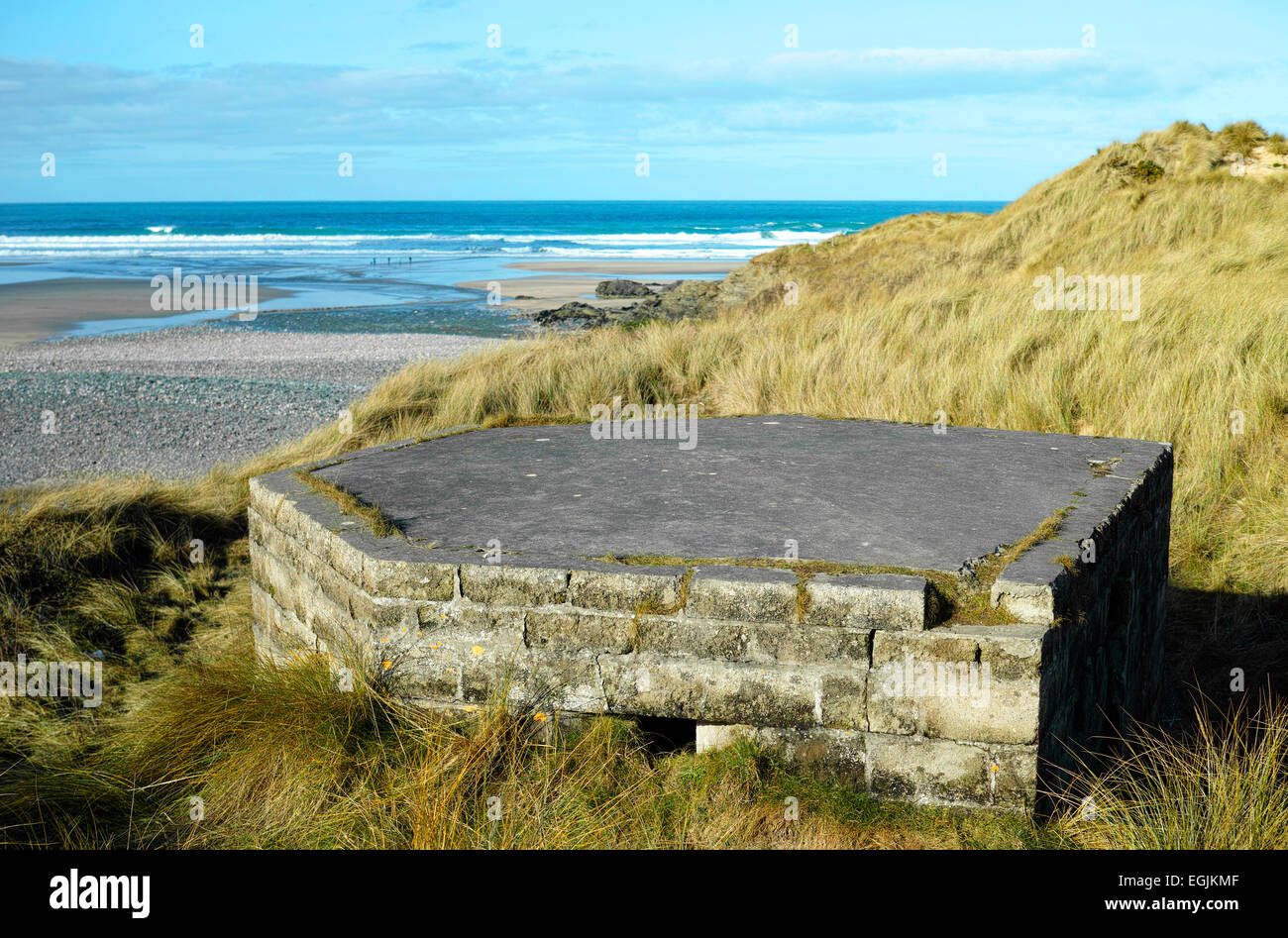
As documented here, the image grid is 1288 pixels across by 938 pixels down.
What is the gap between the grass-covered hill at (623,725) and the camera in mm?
3131

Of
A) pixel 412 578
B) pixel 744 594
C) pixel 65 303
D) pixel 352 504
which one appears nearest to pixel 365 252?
pixel 65 303

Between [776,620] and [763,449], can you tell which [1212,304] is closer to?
[763,449]

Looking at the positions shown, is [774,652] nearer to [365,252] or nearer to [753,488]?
[753,488]

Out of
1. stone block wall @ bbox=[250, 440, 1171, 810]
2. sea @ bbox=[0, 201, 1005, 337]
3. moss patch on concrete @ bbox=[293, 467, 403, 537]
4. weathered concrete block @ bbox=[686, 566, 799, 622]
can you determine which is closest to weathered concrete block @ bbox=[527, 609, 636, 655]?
stone block wall @ bbox=[250, 440, 1171, 810]

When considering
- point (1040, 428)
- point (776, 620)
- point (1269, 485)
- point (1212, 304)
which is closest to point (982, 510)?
point (776, 620)

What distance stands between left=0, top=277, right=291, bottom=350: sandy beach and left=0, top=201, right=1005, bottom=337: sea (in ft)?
2.48

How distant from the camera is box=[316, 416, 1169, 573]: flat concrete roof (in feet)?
12.3

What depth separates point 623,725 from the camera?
11.3ft

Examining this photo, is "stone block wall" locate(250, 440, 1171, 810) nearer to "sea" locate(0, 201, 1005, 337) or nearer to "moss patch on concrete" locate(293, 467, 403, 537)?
"moss patch on concrete" locate(293, 467, 403, 537)

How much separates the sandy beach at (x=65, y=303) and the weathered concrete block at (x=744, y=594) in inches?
737

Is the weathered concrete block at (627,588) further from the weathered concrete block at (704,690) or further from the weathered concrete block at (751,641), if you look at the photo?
the weathered concrete block at (704,690)

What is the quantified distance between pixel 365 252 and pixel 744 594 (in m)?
48.2

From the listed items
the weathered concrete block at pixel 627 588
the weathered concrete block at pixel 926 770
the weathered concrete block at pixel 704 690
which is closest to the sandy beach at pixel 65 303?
the weathered concrete block at pixel 627 588

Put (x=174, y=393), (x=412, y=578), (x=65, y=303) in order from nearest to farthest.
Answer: (x=412, y=578), (x=174, y=393), (x=65, y=303)
